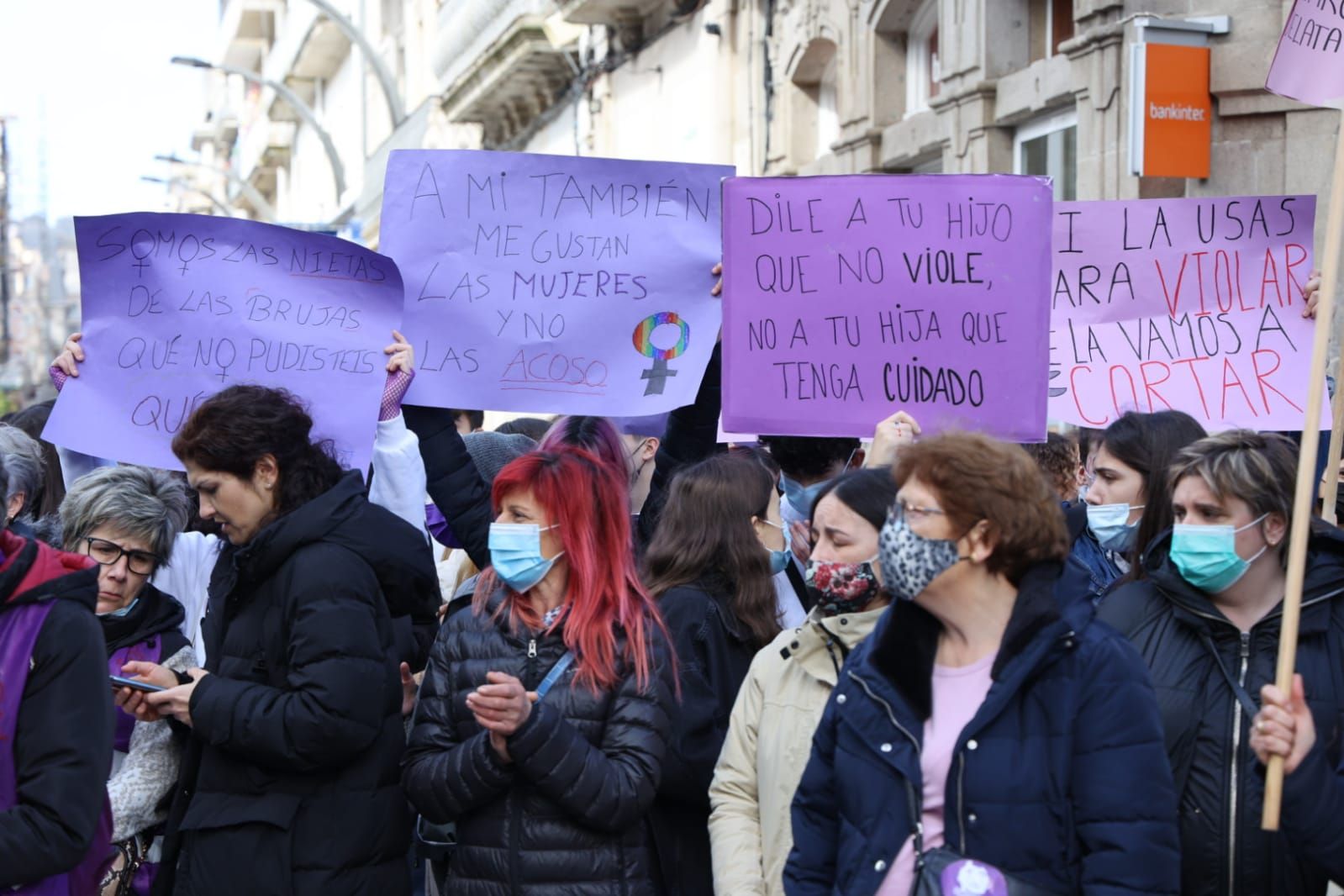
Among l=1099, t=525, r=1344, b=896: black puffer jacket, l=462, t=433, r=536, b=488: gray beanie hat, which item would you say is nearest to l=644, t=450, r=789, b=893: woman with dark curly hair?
l=1099, t=525, r=1344, b=896: black puffer jacket

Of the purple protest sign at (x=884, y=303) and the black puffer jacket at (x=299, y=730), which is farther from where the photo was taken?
the purple protest sign at (x=884, y=303)

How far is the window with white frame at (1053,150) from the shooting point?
10.9 meters

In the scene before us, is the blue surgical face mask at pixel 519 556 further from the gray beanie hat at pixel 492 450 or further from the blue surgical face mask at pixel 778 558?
the gray beanie hat at pixel 492 450

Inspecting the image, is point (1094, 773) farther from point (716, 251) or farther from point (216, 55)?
point (216, 55)

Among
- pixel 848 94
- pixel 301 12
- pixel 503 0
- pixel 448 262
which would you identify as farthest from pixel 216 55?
pixel 448 262

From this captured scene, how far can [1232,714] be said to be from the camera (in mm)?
3430

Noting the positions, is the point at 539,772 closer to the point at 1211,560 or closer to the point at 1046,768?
the point at 1046,768

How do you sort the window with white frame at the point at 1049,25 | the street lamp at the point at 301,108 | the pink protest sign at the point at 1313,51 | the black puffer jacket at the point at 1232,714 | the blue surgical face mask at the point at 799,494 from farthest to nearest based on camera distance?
the street lamp at the point at 301,108
the window with white frame at the point at 1049,25
the blue surgical face mask at the point at 799,494
the pink protest sign at the point at 1313,51
the black puffer jacket at the point at 1232,714

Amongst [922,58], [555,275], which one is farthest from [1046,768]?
[922,58]

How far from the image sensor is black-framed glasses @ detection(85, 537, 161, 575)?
451cm

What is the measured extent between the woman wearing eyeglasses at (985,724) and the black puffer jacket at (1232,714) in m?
0.59

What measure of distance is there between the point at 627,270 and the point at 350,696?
6.14 ft

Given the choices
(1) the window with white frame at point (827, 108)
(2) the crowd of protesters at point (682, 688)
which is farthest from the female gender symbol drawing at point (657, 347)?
(1) the window with white frame at point (827, 108)

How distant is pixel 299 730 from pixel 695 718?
878 mm
